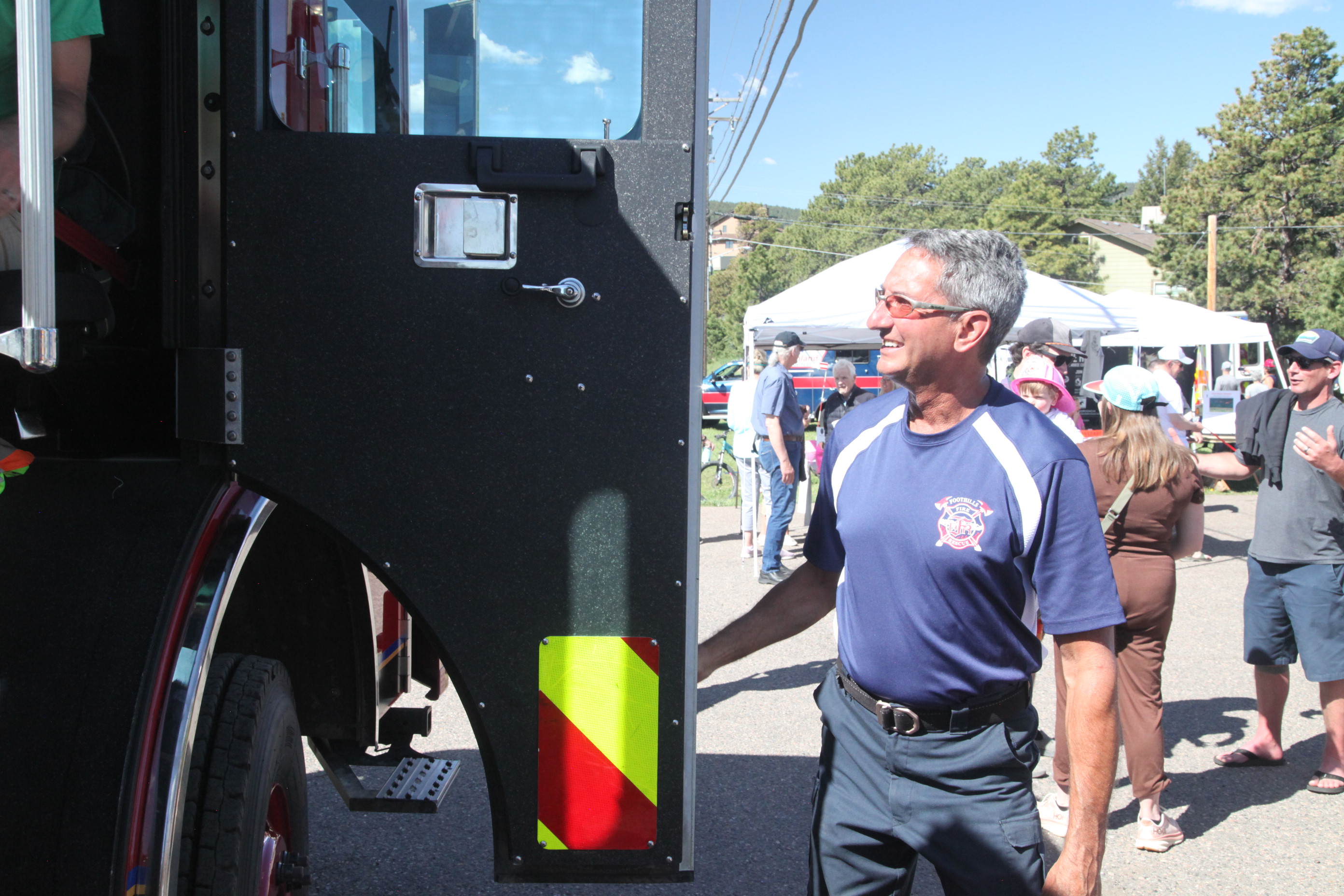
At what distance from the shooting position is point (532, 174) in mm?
1785

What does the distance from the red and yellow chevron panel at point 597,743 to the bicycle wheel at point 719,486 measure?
10809mm

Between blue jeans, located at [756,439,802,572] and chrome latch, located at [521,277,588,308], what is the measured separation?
6.43m

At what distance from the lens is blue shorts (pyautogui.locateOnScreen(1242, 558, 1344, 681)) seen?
4.53m

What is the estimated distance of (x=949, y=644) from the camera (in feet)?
6.72

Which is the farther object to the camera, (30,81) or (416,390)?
(416,390)

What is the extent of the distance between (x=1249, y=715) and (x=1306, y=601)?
1.26m

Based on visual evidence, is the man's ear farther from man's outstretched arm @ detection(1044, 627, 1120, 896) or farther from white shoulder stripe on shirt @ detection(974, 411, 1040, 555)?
man's outstretched arm @ detection(1044, 627, 1120, 896)

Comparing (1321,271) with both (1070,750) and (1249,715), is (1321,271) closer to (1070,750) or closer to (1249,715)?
(1249,715)

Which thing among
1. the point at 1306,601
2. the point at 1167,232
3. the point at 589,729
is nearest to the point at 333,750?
the point at 589,729

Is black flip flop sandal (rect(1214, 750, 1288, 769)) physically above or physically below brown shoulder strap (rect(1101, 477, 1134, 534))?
below

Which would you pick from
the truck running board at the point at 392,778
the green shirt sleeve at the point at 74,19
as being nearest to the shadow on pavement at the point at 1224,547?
the truck running board at the point at 392,778

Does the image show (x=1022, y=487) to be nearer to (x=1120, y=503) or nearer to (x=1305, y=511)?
(x=1120, y=503)

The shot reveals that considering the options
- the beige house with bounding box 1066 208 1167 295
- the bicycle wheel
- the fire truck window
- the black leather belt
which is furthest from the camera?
the beige house with bounding box 1066 208 1167 295

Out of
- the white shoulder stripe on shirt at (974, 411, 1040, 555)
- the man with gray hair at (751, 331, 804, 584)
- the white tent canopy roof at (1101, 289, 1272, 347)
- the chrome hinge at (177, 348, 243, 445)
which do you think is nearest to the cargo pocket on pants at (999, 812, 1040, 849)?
the white shoulder stripe on shirt at (974, 411, 1040, 555)
